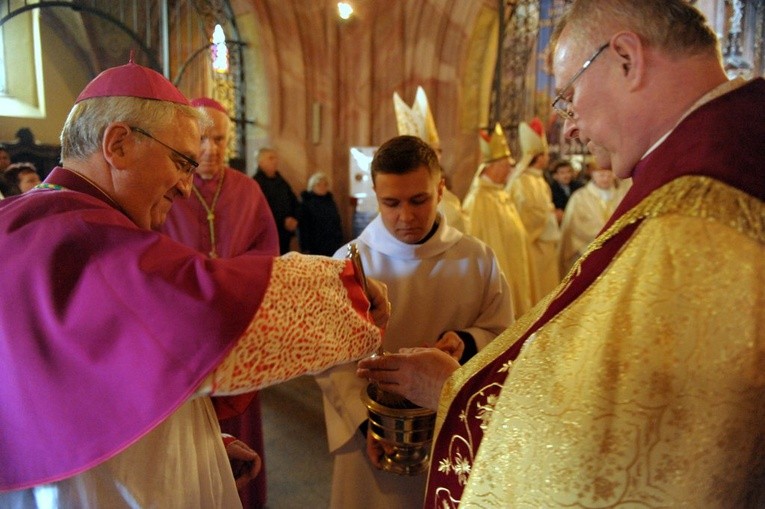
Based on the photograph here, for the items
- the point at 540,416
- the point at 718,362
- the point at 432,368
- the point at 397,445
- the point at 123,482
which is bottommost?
the point at 397,445

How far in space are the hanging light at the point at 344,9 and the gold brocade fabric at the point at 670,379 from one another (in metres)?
7.52

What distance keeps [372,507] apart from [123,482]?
1.08 m

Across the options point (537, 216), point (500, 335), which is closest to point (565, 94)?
point (500, 335)

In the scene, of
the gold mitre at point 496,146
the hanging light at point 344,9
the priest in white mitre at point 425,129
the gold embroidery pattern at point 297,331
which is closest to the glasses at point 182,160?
the gold embroidery pattern at point 297,331

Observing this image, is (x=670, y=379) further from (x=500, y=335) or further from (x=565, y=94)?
(x=565, y=94)

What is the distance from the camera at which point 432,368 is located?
4.50ft

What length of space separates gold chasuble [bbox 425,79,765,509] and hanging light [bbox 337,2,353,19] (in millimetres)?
7435

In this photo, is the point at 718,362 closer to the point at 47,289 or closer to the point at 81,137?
the point at 47,289

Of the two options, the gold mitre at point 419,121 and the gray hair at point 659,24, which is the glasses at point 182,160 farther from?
the gold mitre at point 419,121

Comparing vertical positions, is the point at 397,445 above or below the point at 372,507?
above

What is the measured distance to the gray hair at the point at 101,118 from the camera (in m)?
1.26

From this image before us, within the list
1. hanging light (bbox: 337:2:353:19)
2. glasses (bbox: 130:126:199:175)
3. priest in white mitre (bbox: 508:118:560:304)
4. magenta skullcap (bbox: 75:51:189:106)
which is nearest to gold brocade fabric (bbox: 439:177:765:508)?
glasses (bbox: 130:126:199:175)

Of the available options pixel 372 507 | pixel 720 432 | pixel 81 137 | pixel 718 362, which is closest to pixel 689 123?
pixel 718 362

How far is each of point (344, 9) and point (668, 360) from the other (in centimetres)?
772
